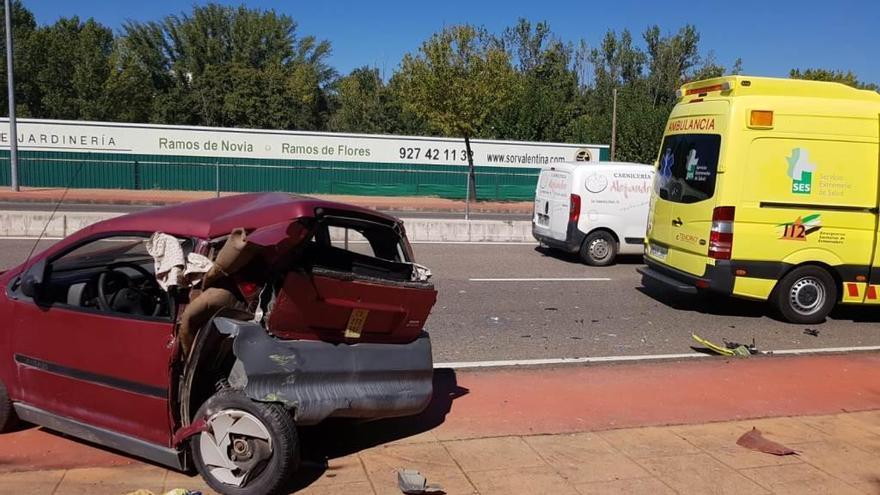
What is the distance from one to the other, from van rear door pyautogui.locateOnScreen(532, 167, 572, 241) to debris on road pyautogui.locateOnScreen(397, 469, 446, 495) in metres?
9.76

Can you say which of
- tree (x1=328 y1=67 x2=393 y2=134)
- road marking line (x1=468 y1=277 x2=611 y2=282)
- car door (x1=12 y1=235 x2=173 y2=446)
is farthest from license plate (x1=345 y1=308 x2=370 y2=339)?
tree (x1=328 y1=67 x2=393 y2=134)

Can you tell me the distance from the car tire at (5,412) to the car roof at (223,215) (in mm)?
1172

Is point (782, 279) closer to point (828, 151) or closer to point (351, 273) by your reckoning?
point (828, 151)

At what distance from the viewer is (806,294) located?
352 inches

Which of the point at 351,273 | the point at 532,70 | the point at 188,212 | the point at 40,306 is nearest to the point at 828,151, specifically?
the point at 351,273

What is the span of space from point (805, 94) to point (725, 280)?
243 centimetres

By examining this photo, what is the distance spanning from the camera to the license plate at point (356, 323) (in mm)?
4230

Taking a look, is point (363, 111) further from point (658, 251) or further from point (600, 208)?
point (658, 251)

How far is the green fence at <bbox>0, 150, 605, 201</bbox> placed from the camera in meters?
29.6

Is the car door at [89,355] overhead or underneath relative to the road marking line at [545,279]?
overhead

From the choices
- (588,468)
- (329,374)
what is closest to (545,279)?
(588,468)

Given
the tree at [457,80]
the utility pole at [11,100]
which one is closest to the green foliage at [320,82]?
the tree at [457,80]

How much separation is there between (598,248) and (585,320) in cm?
474

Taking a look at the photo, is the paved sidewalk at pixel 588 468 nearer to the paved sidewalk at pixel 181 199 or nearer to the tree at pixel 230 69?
the paved sidewalk at pixel 181 199
